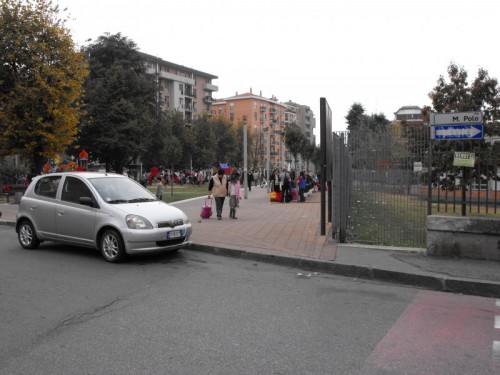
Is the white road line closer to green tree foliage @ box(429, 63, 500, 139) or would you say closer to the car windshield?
the car windshield

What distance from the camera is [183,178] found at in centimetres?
5006

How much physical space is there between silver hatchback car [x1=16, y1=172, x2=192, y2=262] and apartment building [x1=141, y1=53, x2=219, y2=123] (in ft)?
243

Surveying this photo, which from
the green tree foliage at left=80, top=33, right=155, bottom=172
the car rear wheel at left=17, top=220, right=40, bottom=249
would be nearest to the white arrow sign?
the car rear wheel at left=17, top=220, right=40, bottom=249

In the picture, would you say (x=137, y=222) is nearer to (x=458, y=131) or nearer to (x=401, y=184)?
(x=401, y=184)

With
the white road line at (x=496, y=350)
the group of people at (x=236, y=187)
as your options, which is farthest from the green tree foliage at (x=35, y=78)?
Result: the white road line at (x=496, y=350)

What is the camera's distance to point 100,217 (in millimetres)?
8172

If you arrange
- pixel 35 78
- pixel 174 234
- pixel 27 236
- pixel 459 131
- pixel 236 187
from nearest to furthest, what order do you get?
pixel 459 131 → pixel 174 234 → pixel 27 236 → pixel 236 187 → pixel 35 78

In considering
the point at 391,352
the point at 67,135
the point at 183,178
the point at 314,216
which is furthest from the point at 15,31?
the point at 183,178

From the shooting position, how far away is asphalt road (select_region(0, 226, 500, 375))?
12.7 ft

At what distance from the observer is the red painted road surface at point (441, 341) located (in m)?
3.81

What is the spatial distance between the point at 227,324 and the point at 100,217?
4.27 metres

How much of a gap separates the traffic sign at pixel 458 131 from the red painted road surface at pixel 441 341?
10.1 feet

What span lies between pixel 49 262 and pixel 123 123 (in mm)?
33564

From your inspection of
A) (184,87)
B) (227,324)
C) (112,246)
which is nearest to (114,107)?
(112,246)
